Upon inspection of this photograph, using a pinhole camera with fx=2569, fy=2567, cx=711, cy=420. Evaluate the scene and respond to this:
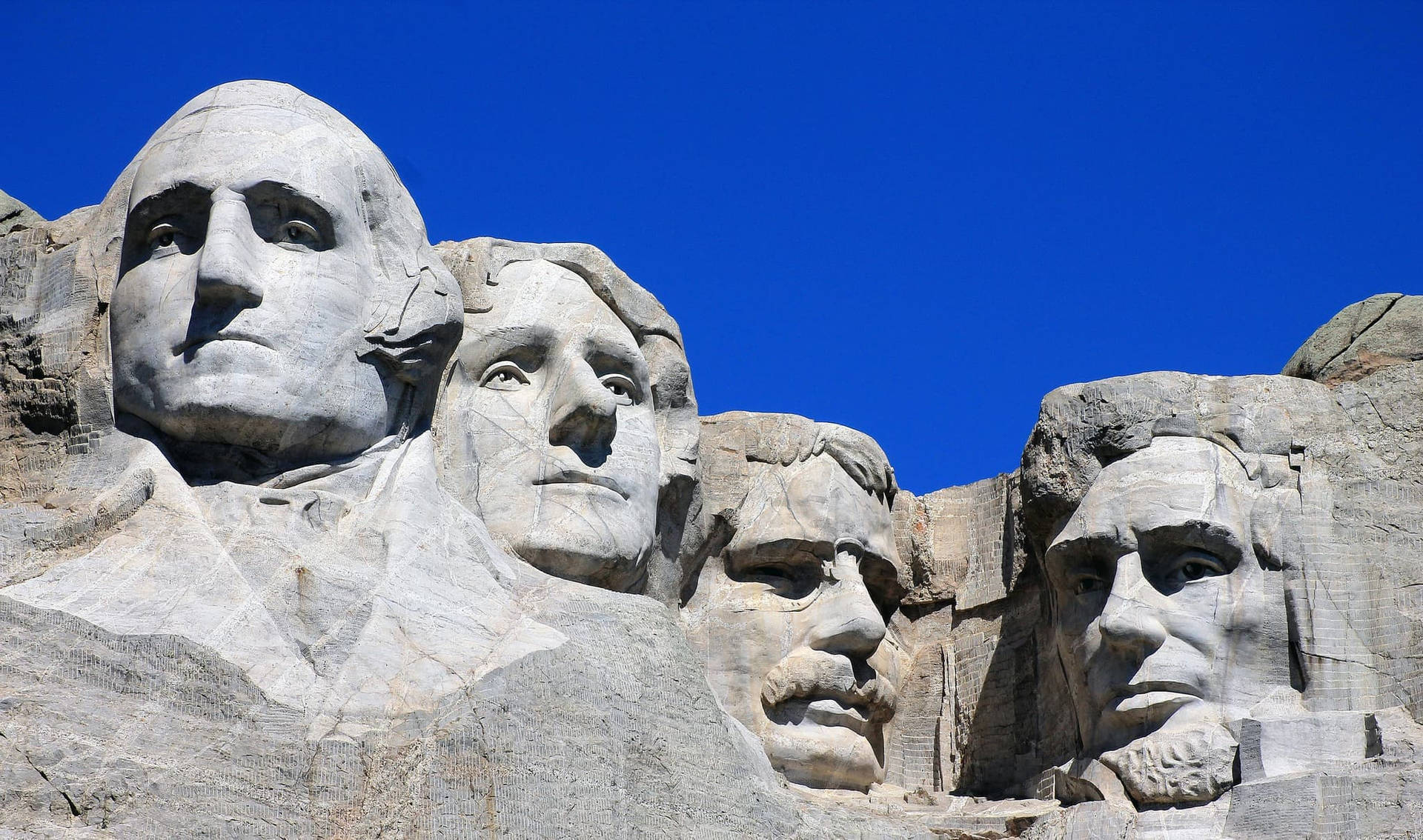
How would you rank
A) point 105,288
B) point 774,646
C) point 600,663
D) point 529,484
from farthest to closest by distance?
point 774,646
point 529,484
point 105,288
point 600,663

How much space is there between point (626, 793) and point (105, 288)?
9.22 feet

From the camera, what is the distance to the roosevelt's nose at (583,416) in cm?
1036

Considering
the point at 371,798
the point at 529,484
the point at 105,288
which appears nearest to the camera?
the point at 371,798

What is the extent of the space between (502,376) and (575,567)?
0.93 m

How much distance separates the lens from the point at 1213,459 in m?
10.8

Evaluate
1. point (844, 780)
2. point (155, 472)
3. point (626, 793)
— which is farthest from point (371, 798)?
point (844, 780)

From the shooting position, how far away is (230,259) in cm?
912

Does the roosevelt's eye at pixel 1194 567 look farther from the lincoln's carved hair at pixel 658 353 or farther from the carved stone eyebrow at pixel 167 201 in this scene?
the carved stone eyebrow at pixel 167 201

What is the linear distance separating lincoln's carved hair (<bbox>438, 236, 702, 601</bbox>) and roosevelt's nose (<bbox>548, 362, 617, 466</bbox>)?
1.47 feet

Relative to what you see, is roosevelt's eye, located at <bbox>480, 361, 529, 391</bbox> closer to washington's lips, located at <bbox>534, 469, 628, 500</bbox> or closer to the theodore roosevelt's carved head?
washington's lips, located at <bbox>534, 469, 628, 500</bbox>

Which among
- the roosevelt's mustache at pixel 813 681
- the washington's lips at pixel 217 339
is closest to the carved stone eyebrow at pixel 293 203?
the washington's lips at pixel 217 339

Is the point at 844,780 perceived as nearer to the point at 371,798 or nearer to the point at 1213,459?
the point at 1213,459

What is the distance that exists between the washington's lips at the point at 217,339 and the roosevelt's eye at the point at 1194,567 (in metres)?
3.91

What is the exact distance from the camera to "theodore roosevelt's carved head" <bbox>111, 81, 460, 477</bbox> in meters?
9.10
